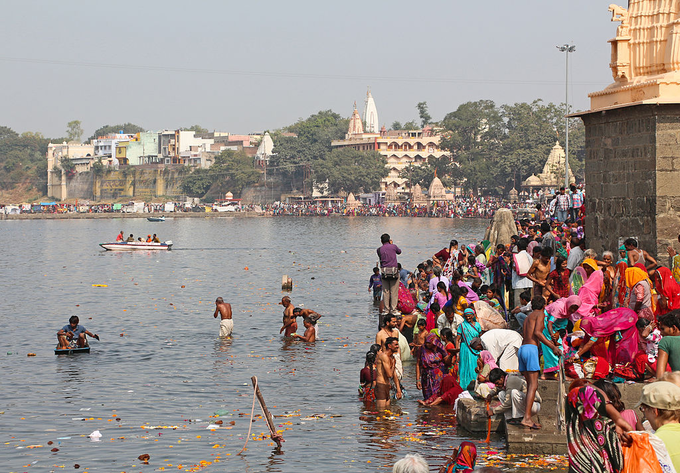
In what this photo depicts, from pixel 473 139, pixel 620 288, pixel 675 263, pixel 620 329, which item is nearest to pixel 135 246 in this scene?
pixel 675 263

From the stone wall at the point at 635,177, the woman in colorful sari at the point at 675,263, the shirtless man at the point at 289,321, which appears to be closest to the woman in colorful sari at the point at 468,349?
the woman in colorful sari at the point at 675,263

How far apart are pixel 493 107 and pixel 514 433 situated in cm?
9661

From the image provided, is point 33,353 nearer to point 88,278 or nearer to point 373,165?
point 88,278

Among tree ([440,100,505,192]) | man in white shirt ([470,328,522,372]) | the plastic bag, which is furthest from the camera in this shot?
tree ([440,100,505,192])

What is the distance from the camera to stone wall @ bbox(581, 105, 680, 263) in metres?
13.2

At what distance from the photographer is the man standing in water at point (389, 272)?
16.2m

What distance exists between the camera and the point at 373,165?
376 ft

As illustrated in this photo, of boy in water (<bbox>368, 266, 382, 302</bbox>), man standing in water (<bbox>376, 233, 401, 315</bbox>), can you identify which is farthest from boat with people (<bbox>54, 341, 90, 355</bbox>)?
boy in water (<bbox>368, 266, 382, 302</bbox>)

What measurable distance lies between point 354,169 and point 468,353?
103193mm

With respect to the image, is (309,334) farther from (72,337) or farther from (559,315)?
(559,315)

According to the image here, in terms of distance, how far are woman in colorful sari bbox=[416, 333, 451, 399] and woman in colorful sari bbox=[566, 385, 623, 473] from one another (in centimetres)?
630

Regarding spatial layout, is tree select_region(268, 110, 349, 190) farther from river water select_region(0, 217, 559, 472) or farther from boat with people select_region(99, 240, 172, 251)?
river water select_region(0, 217, 559, 472)

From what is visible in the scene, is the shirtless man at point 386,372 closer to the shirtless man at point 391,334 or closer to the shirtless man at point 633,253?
the shirtless man at point 391,334

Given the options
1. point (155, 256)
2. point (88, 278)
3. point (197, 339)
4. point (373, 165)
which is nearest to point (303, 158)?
point (373, 165)
